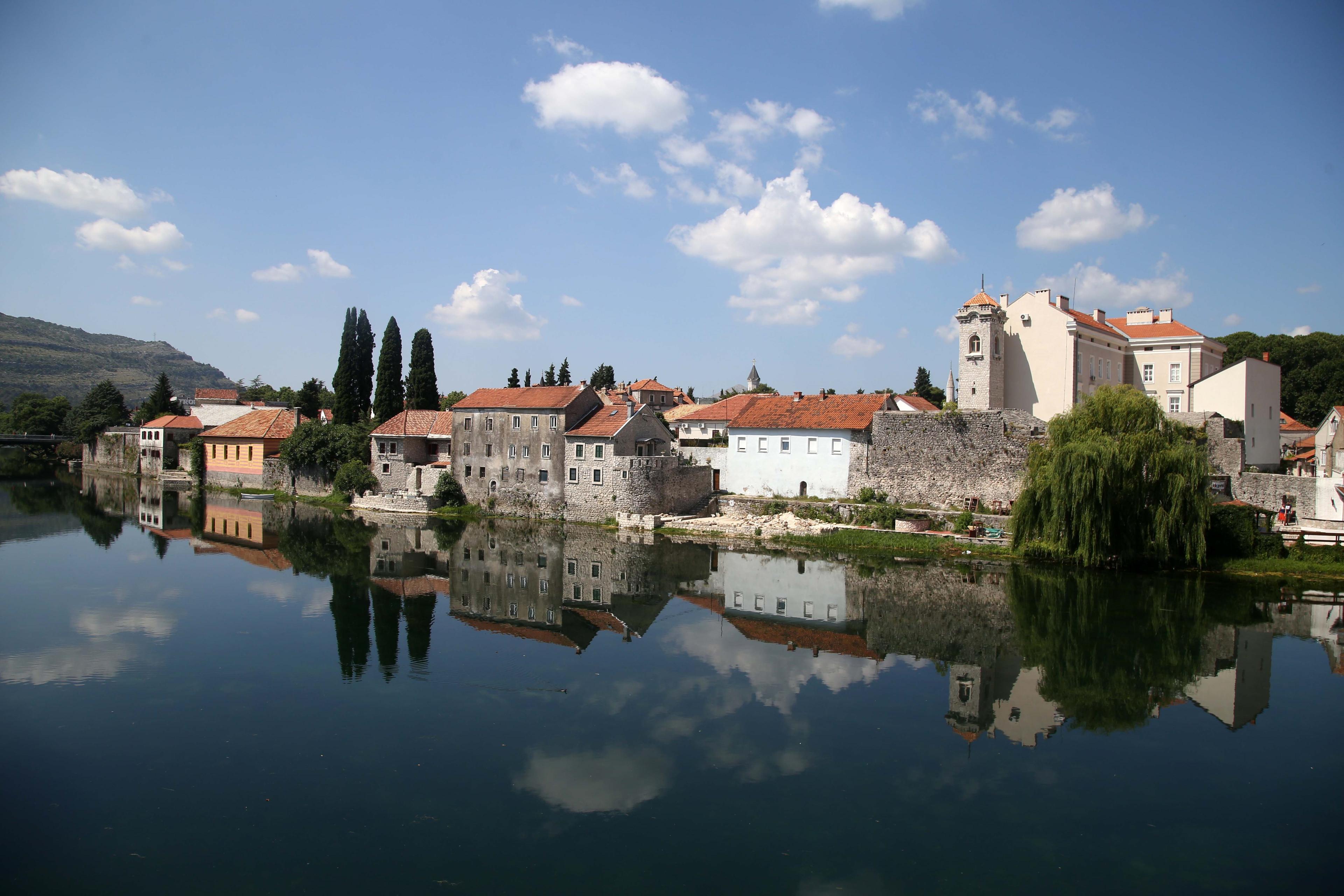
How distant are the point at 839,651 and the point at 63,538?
3041 centimetres

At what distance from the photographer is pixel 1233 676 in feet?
51.2

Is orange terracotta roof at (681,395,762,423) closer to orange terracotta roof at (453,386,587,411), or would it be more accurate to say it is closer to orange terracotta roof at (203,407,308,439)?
orange terracotta roof at (453,386,587,411)

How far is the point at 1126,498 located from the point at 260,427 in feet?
159

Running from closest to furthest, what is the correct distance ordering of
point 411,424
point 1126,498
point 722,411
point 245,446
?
point 1126,498, point 411,424, point 245,446, point 722,411

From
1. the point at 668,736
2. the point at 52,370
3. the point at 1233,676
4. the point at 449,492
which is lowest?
the point at 668,736

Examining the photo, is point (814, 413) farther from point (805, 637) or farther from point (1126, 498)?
point (805, 637)

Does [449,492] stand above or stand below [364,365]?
below

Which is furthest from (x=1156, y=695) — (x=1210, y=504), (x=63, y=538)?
(x=63, y=538)

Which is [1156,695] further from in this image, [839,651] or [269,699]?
[269,699]

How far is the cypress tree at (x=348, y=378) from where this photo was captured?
170 ft

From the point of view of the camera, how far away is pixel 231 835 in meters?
9.36

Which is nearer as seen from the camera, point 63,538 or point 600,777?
point 600,777

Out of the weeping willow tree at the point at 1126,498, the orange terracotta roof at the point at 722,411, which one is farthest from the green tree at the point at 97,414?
the weeping willow tree at the point at 1126,498

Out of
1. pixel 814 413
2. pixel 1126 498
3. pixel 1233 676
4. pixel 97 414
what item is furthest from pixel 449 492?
pixel 97 414
